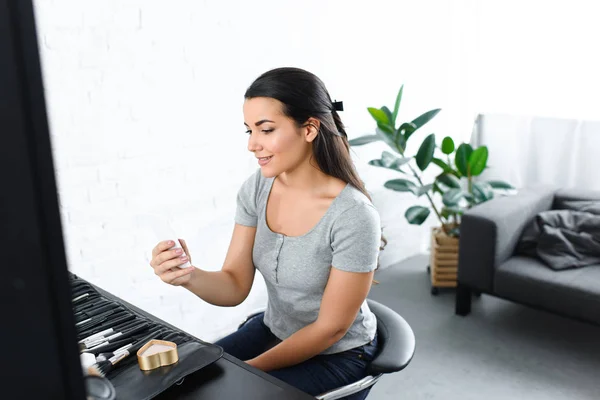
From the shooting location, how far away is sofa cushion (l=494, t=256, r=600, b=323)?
2.43m

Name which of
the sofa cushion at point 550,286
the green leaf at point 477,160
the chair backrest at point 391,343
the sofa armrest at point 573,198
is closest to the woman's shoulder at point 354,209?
the chair backrest at point 391,343

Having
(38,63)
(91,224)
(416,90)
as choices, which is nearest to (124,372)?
(38,63)

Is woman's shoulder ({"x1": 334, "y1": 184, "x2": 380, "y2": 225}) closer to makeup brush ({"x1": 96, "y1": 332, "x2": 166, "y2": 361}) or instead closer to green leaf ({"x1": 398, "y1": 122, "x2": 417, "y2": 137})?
makeup brush ({"x1": 96, "y1": 332, "x2": 166, "y2": 361})

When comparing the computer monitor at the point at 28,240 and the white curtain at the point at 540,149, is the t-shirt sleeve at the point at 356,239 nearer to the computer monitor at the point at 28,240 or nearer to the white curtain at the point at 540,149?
the computer monitor at the point at 28,240

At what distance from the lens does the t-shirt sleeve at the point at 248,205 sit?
1.60 m

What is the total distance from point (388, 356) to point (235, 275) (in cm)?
49

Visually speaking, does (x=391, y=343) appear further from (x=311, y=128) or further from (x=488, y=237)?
(x=488, y=237)

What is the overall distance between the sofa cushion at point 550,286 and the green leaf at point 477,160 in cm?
53

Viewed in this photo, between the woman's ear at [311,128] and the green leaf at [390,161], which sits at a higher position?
the woman's ear at [311,128]

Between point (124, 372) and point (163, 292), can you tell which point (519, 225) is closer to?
point (163, 292)

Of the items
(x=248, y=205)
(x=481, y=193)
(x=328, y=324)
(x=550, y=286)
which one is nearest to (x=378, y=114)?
(x=481, y=193)

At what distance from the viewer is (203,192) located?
2.44 meters

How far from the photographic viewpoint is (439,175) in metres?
3.12

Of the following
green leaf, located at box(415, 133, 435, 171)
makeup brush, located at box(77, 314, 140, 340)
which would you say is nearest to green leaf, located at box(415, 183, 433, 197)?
green leaf, located at box(415, 133, 435, 171)
